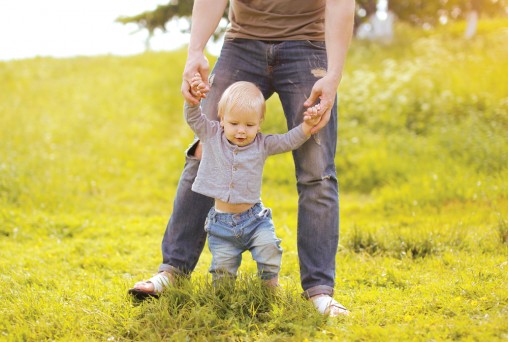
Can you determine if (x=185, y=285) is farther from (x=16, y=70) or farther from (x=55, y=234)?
(x=16, y=70)

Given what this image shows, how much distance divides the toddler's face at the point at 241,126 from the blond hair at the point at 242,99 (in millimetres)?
25

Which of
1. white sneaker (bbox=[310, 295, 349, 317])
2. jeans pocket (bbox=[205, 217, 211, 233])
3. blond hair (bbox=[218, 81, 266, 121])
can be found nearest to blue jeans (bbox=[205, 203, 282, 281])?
jeans pocket (bbox=[205, 217, 211, 233])

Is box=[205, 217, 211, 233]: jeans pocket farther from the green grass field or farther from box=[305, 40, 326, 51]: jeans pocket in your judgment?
box=[305, 40, 326, 51]: jeans pocket

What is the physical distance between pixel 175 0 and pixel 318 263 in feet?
51.5

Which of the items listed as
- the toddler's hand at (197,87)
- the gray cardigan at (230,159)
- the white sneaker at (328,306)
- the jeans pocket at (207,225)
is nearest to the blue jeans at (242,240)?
the jeans pocket at (207,225)

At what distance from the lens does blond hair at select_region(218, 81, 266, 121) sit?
10.2 feet

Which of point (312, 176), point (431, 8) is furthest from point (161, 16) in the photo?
point (312, 176)

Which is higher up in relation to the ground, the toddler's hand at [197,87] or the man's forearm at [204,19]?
the man's forearm at [204,19]

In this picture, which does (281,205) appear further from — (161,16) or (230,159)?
(161,16)

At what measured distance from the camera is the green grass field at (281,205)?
299 cm

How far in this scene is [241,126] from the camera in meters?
3.14

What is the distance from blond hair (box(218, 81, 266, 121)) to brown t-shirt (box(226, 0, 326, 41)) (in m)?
0.32

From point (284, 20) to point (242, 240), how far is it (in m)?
1.16

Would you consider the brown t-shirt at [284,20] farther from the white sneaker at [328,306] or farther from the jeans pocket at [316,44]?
the white sneaker at [328,306]
